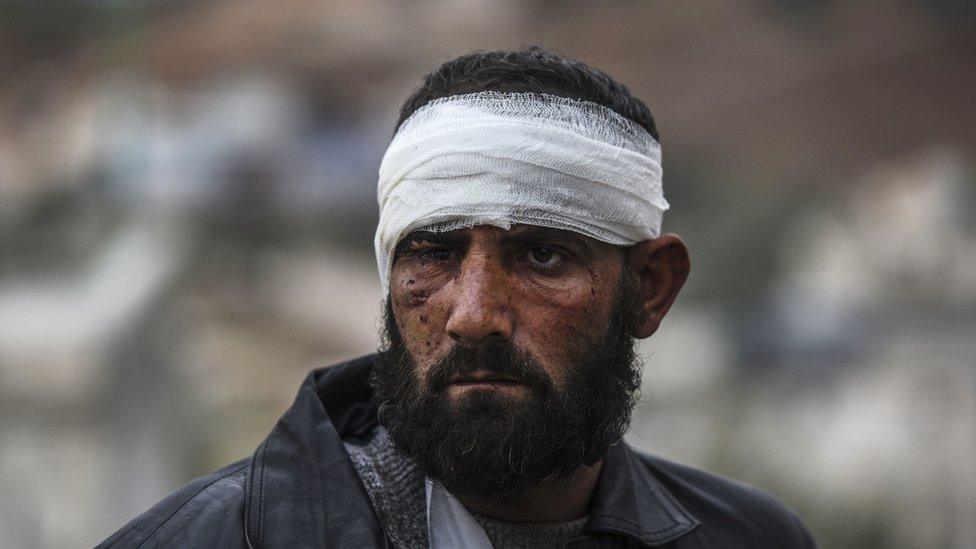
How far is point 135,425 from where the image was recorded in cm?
920

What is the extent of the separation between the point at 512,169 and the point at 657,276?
57cm

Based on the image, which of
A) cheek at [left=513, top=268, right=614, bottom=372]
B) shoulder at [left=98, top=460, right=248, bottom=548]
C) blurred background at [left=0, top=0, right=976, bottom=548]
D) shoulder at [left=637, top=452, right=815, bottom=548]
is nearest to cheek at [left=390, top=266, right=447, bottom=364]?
cheek at [left=513, top=268, right=614, bottom=372]

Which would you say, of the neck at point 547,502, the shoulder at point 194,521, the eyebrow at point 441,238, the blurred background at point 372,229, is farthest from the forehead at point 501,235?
the blurred background at point 372,229

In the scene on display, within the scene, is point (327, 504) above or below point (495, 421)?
below

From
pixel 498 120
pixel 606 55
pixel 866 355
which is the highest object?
pixel 606 55

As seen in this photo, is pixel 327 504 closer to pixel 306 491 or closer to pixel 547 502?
pixel 306 491

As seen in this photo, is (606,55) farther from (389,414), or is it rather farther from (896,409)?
(389,414)

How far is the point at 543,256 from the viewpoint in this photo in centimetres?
264

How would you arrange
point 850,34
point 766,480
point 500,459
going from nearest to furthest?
1. point 500,459
2. point 766,480
3. point 850,34

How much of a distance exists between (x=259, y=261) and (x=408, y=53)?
3737 mm

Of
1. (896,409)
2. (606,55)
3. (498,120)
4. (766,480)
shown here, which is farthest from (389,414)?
(606,55)

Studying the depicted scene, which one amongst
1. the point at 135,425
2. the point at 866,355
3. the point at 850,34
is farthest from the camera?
the point at 850,34

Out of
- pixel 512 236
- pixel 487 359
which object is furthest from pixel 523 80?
pixel 487 359

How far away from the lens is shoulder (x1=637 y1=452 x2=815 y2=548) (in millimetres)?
2980
